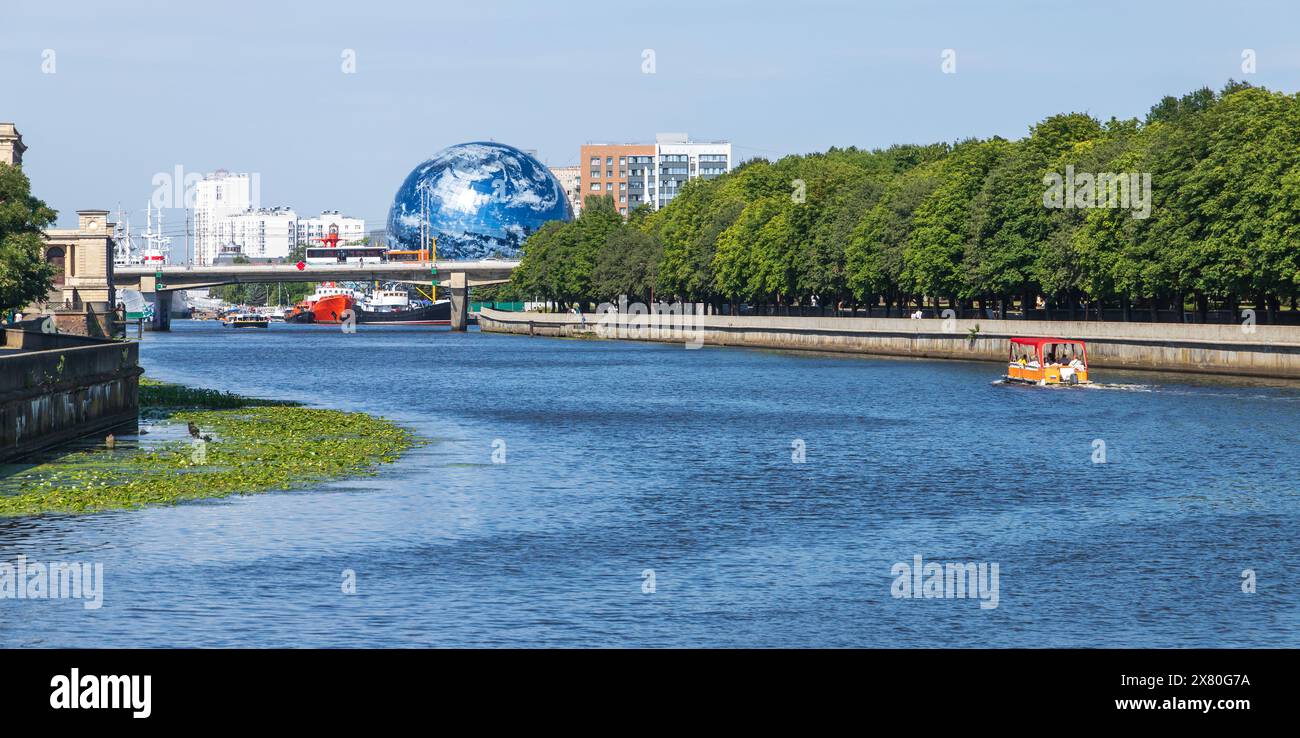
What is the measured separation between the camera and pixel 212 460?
157 feet

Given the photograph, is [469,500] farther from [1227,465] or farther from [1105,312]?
[1105,312]

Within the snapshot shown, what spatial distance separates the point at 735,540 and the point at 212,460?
18.9m

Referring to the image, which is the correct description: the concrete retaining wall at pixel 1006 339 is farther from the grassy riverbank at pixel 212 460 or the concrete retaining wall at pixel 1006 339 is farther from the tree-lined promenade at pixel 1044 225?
the grassy riverbank at pixel 212 460

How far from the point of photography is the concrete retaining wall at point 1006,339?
282ft

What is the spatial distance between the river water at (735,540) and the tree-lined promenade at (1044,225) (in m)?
21.2

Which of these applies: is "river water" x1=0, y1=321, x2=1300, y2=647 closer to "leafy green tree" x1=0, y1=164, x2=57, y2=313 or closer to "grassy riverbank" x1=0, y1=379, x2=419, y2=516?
"grassy riverbank" x1=0, y1=379, x2=419, y2=516

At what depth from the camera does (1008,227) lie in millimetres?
115812

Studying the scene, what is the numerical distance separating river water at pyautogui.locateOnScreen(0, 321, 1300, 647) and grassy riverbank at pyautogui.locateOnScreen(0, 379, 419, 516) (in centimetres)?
132

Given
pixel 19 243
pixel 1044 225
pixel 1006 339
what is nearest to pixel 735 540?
pixel 19 243

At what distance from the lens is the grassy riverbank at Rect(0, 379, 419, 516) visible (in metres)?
40.0

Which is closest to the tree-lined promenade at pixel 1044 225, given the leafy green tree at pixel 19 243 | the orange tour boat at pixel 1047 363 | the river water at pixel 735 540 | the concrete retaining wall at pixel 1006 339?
the concrete retaining wall at pixel 1006 339

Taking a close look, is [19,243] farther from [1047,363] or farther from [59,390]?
[1047,363]

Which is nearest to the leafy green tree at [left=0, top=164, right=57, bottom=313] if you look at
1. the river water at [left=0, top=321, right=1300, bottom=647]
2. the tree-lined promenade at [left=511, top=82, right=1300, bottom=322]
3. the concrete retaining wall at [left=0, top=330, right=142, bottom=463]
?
the concrete retaining wall at [left=0, top=330, right=142, bottom=463]
